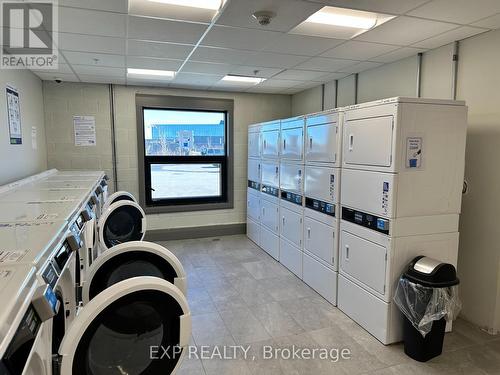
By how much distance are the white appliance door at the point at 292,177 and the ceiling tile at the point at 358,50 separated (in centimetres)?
121

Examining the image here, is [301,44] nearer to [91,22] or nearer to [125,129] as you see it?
[91,22]

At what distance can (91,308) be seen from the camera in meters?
1.20

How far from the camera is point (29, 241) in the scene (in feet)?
3.97

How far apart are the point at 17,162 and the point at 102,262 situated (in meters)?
2.10

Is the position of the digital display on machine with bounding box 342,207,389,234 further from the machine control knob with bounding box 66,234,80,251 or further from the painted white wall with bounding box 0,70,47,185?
the painted white wall with bounding box 0,70,47,185

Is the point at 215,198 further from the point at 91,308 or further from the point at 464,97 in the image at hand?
the point at 91,308

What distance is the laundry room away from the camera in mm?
1436

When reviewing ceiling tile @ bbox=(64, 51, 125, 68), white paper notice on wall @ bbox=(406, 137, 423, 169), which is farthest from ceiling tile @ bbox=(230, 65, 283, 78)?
white paper notice on wall @ bbox=(406, 137, 423, 169)

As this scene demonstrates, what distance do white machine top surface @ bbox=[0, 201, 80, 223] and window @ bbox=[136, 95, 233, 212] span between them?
3.21m

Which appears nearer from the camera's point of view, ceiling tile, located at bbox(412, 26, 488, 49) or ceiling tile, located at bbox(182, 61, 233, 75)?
ceiling tile, located at bbox(412, 26, 488, 49)

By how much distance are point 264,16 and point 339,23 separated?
2.15ft

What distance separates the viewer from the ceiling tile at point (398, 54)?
3.15 meters

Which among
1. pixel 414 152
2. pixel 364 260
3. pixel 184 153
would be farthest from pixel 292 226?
pixel 184 153

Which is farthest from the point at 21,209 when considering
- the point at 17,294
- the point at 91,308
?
the point at 17,294
